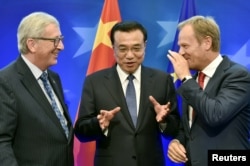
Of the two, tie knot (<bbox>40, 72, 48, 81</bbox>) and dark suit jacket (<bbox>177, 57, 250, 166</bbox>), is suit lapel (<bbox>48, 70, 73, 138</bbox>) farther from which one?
dark suit jacket (<bbox>177, 57, 250, 166</bbox>)

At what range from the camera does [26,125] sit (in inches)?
86.5

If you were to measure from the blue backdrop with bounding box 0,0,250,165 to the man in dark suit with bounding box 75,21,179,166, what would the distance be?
1.27m

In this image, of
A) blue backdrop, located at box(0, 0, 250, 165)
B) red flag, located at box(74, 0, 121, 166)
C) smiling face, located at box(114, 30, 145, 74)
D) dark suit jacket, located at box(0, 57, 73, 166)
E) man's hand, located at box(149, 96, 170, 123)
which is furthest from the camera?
blue backdrop, located at box(0, 0, 250, 165)

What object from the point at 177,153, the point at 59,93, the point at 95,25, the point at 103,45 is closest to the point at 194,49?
the point at 177,153

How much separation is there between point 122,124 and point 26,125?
624 mm

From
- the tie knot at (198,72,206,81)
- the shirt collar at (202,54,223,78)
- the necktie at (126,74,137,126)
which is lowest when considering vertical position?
the necktie at (126,74,137,126)

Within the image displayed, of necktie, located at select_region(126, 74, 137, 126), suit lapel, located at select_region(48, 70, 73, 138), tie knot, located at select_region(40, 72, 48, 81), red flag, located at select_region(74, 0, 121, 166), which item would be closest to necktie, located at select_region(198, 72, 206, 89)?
necktie, located at select_region(126, 74, 137, 126)

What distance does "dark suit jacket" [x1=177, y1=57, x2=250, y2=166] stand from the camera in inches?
89.6

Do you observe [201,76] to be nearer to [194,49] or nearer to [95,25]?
[194,49]

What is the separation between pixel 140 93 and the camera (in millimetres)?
2670

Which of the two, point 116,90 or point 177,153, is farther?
point 116,90

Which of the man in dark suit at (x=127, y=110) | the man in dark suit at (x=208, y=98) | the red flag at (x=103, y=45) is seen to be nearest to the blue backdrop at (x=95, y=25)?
the red flag at (x=103, y=45)

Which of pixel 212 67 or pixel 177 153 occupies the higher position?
pixel 212 67

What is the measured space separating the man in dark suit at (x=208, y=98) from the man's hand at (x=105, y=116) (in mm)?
391
